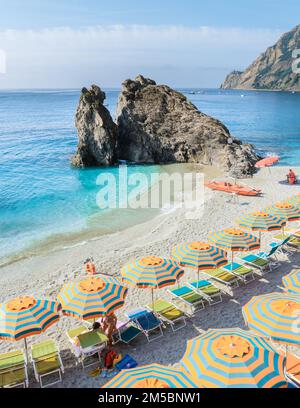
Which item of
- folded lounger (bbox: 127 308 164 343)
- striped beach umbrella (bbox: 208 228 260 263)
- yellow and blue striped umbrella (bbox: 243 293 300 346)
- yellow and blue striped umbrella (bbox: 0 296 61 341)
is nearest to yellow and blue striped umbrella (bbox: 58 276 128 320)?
yellow and blue striped umbrella (bbox: 0 296 61 341)

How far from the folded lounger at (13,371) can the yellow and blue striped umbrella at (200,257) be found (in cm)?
576

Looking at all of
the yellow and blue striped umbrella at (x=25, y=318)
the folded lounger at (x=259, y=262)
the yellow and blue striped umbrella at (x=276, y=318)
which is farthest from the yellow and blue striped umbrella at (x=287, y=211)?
the yellow and blue striped umbrella at (x=25, y=318)

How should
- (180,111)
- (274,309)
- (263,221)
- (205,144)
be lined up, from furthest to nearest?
1. (180,111)
2. (205,144)
3. (263,221)
4. (274,309)

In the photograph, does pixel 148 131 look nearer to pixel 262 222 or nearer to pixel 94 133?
pixel 94 133

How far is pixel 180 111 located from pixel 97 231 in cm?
2575

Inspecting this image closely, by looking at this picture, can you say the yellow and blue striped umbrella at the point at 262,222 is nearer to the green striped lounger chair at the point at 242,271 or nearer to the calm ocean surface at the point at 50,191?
the green striped lounger chair at the point at 242,271

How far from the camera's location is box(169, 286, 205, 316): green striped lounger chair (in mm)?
12266

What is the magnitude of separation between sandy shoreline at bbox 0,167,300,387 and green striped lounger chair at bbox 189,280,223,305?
1.02 feet

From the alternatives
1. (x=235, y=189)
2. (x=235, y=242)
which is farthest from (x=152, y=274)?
(x=235, y=189)

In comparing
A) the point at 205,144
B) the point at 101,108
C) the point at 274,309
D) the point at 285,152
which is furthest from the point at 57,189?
the point at 285,152

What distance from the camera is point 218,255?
12.6 m

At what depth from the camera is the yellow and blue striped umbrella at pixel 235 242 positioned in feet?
44.1

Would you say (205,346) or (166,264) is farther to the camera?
(166,264)
